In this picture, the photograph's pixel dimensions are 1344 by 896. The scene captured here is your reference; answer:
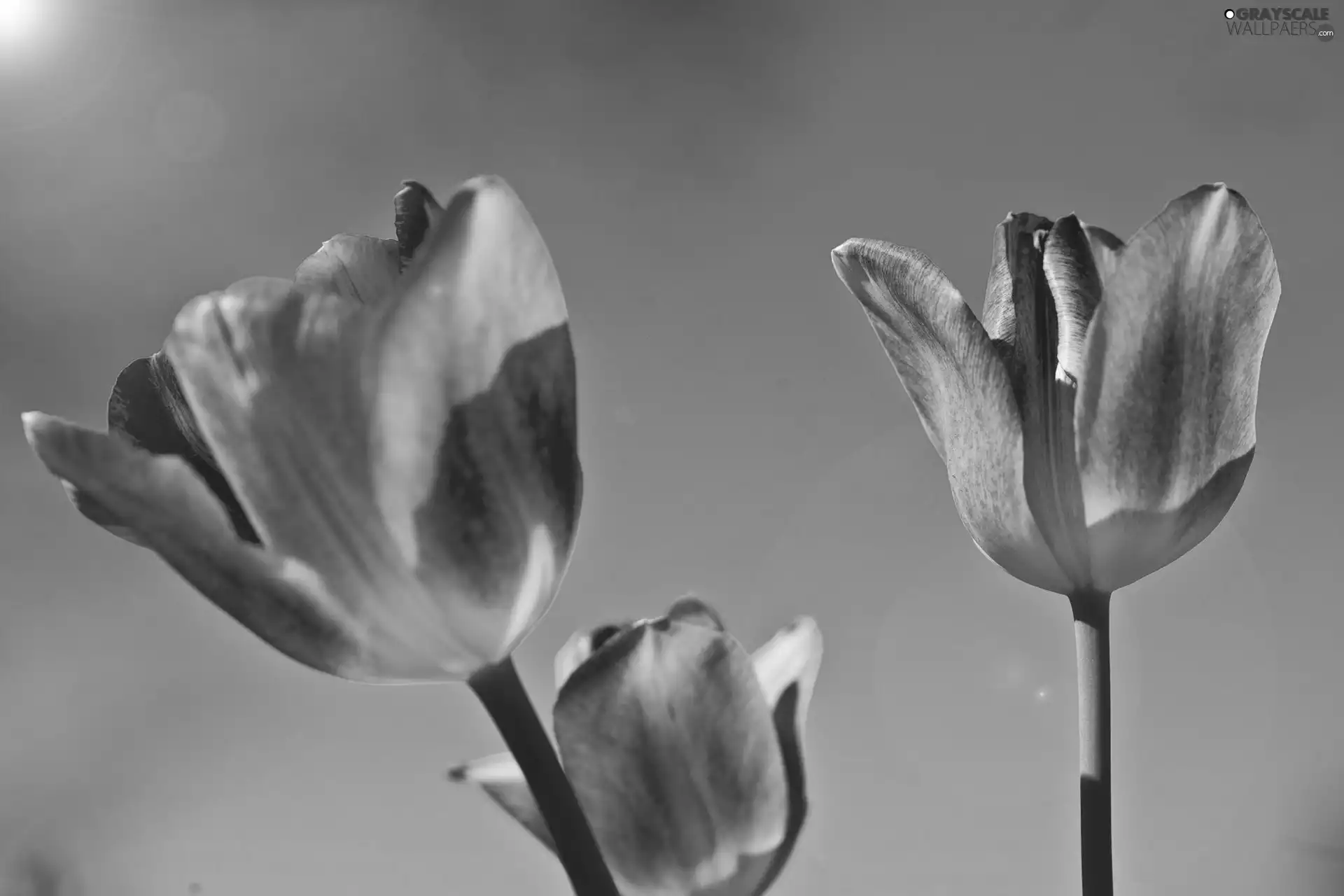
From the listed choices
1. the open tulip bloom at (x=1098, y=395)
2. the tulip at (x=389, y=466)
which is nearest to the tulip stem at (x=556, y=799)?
the tulip at (x=389, y=466)

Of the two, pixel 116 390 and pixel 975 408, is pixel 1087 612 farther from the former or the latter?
pixel 116 390

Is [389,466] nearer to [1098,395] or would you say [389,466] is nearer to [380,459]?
[380,459]

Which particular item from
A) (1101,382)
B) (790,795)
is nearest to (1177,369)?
(1101,382)

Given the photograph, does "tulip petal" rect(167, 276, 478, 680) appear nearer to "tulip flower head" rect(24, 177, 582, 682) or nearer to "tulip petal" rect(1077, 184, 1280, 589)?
"tulip flower head" rect(24, 177, 582, 682)

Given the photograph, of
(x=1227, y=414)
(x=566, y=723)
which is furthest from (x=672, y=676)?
(x=1227, y=414)

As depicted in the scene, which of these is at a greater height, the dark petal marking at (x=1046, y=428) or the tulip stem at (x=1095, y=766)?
the dark petal marking at (x=1046, y=428)

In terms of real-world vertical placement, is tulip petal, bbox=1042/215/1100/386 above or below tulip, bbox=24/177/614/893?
above

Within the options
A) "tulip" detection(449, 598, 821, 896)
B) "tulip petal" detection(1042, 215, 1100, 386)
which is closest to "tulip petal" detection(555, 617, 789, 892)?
"tulip" detection(449, 598, 821, 896)

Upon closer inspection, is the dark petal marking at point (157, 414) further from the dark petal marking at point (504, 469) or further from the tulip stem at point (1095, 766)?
the tulip stem at point (1095, 766)
